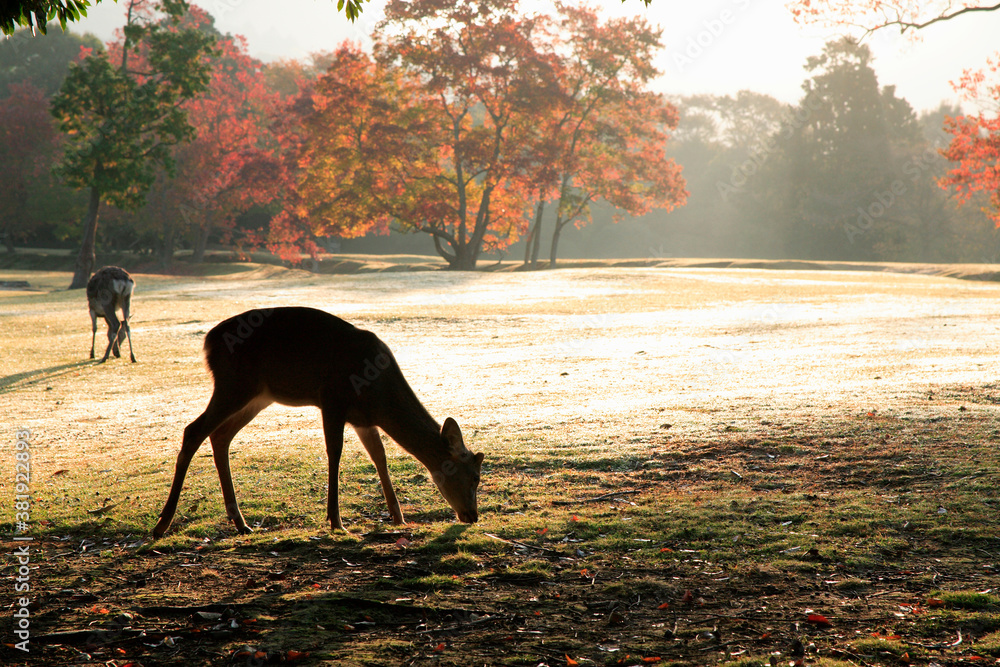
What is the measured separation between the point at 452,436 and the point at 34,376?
33.6 feet

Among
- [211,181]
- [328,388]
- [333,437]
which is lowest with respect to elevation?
[333,437]

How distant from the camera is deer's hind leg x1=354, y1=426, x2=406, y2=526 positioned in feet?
17.8

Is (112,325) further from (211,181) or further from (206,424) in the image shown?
(211,181)

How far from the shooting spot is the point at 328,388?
5.11 m

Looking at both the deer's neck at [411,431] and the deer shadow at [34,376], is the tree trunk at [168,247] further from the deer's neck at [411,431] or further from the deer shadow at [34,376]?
the deer's neck at [411,431]

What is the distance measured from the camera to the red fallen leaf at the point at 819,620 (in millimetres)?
3852

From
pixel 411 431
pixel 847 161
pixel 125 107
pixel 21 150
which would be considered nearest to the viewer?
pixel 411 431

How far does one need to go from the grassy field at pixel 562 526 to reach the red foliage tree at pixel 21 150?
3946cm

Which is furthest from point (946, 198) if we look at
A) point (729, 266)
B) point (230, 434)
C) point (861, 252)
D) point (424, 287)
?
point (230, 434)

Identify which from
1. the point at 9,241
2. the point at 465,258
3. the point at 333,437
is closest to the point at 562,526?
the point at 333,437

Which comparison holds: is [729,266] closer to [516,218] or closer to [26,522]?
[516,218]

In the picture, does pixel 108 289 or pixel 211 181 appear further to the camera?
pixel 211 181

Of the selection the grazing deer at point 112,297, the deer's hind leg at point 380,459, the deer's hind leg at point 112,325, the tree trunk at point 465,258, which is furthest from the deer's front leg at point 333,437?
Answer: the tree trunk at point 465,258

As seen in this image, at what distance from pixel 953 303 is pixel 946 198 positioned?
40463mm
